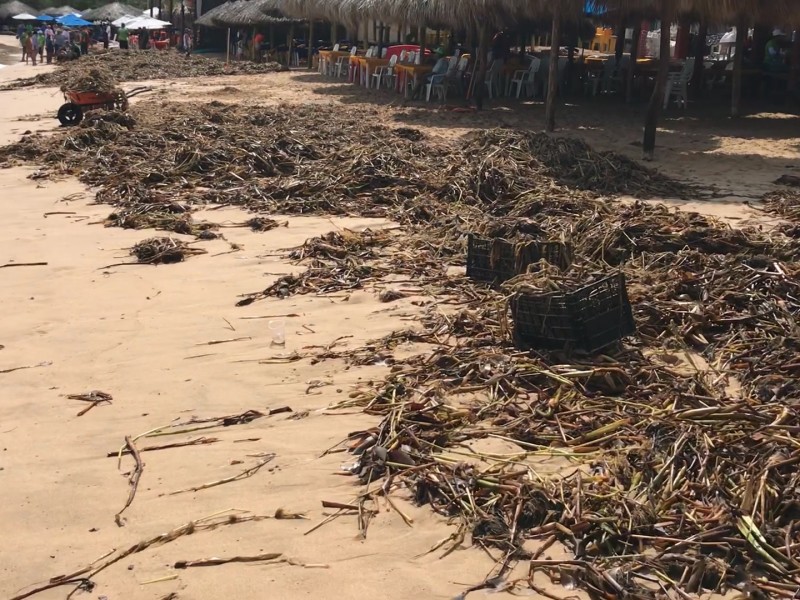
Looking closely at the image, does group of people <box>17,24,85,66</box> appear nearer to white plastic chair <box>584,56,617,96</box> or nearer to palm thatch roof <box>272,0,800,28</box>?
palm thatch roof <box>272,0,800,28</box>

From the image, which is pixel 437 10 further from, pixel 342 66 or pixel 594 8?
pixel 342 66

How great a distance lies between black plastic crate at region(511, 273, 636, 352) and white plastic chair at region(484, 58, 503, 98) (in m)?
14.0

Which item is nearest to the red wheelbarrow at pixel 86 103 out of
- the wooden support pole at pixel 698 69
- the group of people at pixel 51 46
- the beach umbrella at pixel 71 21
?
the wooden support pole at pixel 698 69

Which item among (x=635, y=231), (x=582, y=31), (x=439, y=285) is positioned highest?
(x=582, y=31)

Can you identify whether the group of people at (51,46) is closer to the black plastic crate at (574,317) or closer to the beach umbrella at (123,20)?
the beach umbrella at (123,20)

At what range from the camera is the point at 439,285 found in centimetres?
612

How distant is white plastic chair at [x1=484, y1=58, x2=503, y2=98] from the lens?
58.9 ft

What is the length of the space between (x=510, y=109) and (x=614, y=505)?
549 inches

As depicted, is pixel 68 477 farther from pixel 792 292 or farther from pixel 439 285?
pixel 792 292

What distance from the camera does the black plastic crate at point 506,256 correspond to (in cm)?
565

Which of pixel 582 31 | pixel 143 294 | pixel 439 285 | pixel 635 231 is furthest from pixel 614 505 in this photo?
pixel 582 31

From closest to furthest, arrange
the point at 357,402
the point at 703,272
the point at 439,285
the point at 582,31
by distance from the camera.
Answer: the point at 357,402 → the point at 703,272 → the point at 439,285 → the point at 582,31

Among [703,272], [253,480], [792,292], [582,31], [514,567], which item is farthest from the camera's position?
[582,31]

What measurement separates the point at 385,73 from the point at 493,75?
11.0 feet
